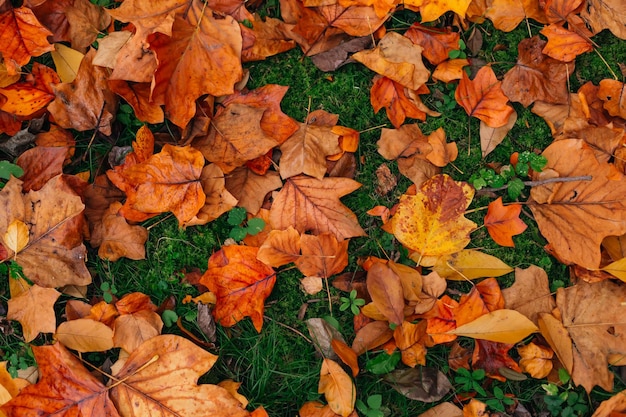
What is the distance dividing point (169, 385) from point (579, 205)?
177cm

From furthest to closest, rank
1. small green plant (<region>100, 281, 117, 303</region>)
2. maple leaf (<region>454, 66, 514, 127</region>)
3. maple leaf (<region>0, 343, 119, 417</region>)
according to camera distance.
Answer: maple leaf (<region>454, 66, 514, 127</region>)
small green plant (<region>100, 281, 117, 303</region>)
maple leaf (<region>0, 343, 119, 417</region>)

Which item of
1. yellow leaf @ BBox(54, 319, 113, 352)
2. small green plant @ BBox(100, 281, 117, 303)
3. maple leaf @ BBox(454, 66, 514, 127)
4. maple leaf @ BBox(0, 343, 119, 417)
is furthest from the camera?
maple leaf @ BBox(454, 66, 514, 127)

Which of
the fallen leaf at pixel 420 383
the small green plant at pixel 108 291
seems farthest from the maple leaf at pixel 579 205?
the small green plant at pixel 108 291

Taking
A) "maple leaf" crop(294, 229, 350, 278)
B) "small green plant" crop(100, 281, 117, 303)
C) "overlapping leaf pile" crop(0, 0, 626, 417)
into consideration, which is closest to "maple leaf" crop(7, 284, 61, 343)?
"overlapping leaf pile" crop(0, 0, 626, 417)

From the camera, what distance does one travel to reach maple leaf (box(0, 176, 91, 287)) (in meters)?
2.29

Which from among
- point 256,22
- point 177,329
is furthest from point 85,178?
point 256,22

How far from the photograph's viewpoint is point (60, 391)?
219cm

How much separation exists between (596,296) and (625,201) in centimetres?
Answer: 40

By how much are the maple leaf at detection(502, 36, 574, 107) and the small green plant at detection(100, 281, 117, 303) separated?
185cm

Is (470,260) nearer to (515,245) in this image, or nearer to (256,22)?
(515,245)

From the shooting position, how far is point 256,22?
2.46 m

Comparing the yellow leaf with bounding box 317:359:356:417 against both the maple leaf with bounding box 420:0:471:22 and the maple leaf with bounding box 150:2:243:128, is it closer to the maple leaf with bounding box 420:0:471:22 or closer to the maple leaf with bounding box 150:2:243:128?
the maple leaf with bounding box 150:2:243:128

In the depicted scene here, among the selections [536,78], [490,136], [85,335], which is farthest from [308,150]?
[85,335]

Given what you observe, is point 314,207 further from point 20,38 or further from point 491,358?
point 20,38
